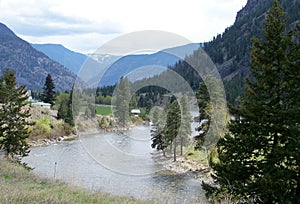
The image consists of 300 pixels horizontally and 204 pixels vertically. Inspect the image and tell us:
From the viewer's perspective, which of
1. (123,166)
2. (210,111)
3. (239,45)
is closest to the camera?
(210,111)

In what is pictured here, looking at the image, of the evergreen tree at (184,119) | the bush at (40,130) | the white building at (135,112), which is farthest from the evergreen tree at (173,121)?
the bush at (40,130)

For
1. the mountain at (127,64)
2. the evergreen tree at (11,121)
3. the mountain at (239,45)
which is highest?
the mountain at (239,45)

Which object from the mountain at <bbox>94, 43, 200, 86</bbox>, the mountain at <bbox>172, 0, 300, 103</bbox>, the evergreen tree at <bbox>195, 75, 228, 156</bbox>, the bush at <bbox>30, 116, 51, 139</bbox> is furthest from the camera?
the mountain at <bbox>172, 0, 300, 103</bbox>

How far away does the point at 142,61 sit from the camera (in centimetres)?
1822

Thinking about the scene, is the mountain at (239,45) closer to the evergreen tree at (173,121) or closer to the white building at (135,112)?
the evergreen tree at (173,121)

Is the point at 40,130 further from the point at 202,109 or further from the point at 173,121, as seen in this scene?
the point at 173,121

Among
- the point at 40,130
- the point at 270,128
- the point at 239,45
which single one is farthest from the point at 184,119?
the point at 239,45

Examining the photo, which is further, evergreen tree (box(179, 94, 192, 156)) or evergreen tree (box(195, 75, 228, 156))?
evergreen tree (box(195, 75, 228, 156))

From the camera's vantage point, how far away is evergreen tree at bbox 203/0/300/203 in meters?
11.9

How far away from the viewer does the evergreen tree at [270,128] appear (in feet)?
39.0

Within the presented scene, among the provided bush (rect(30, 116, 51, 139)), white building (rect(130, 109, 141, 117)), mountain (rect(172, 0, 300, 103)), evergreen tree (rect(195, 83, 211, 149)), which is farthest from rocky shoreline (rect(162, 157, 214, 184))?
mountain (rect(172, 0, 300, 103))

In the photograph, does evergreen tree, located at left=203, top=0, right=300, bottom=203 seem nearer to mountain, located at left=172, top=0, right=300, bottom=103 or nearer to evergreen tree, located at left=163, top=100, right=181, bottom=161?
evergreen tree, located at left=163, top=100, right=181, bottom=161

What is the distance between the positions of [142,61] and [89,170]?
1496 centimetres

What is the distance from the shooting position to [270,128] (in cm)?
1256
